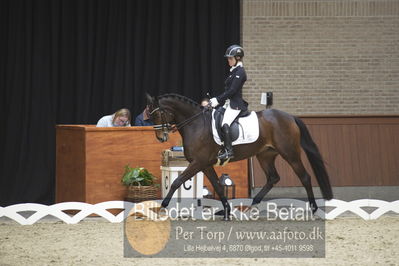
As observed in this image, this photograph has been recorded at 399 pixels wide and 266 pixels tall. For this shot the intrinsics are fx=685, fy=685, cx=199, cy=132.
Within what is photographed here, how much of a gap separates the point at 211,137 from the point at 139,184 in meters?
1.13

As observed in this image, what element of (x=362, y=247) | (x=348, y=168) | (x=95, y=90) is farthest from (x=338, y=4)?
(x=362, y=247)

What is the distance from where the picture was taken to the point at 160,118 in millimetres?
7941

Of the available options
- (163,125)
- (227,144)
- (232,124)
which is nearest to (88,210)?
(163,125)

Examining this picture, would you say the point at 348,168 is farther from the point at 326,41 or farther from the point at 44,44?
the point at 44,44

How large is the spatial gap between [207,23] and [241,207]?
4.47 m

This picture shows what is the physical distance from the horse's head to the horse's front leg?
0.46 metres

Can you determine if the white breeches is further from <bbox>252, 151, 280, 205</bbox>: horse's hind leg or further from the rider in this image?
<bbox>252, 151, 280, 205</bbox>: horse's hind leg

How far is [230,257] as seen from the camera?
562 cm

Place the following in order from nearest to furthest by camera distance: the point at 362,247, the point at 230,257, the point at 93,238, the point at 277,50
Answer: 1. the point at 230,257
2. the point at 362,247
3. the point at 93,238
4. the point at 277,50

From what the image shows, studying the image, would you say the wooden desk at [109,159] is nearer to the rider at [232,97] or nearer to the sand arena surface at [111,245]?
the sand arena surface at [111,245]

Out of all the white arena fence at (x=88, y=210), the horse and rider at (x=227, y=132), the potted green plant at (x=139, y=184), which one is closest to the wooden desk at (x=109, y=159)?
the potted green plant at (x=139, y=184)

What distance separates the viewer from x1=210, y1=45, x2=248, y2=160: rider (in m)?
7.88

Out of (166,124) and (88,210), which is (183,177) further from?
(88,210)

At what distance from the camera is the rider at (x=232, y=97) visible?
7.88 m
